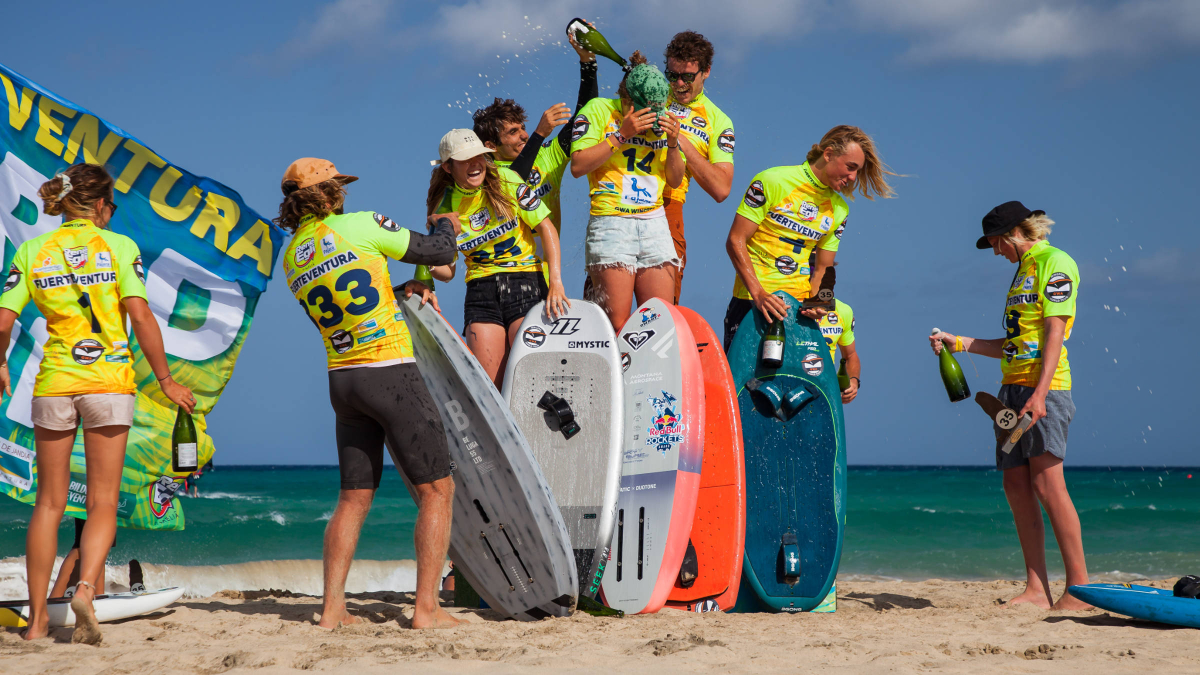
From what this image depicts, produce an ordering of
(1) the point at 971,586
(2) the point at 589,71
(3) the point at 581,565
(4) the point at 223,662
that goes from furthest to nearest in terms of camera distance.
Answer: (1) the point at 971,586
(2) the point at 589,71
(3) the point at 581,565
(4) the point at 223,662

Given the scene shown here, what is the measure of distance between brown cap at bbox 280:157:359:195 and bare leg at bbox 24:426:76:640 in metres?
1.38

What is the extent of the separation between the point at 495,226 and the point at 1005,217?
2.75m

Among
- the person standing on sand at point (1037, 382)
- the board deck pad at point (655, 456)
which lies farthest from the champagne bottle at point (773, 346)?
the person standing on sand at point (1037, 382)

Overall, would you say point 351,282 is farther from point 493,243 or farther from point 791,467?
point 791,467

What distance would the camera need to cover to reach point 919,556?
1300cm

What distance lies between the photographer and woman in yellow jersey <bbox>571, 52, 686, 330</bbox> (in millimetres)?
4875

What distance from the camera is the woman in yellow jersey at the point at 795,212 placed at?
4.97 m

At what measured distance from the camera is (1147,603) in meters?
3.92

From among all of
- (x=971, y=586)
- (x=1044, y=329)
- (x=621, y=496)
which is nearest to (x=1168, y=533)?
(x=971, y=586)

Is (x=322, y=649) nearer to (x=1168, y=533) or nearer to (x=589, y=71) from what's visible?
(x=589, y=71)

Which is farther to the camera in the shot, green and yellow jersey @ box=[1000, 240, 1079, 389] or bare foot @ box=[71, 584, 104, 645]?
green and yellow jersey @ box=[1000, 240, 1079, 389]

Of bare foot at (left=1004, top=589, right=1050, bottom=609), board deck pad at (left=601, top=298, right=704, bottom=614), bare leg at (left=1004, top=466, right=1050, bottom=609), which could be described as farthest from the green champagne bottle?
bare foot at (left=1004, top=589, right=1050, bottom=609)

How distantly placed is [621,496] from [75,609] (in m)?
2.47

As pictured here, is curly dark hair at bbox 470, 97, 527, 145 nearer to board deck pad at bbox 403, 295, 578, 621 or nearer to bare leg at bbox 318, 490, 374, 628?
board deck pad at bbox 403, 295, 578, 621
